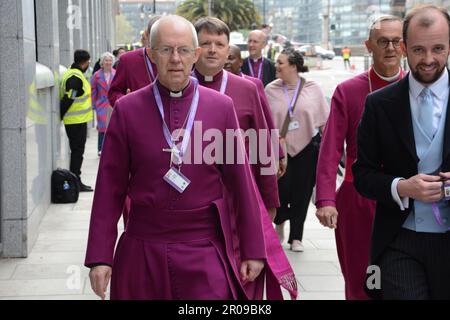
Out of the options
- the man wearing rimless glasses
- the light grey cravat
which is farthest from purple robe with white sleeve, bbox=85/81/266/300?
the light grey cravat

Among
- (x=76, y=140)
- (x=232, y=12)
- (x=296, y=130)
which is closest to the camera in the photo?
(x=296, y=130)

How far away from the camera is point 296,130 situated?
27.5 ft

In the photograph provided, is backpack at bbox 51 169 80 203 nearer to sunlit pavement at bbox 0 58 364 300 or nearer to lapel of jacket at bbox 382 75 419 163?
sunlit pavement at bbox 0 58 364 300

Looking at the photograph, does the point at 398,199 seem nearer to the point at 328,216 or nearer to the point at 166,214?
the point at 166,214

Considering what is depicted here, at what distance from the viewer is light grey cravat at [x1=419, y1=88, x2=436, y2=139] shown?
3.72 metres

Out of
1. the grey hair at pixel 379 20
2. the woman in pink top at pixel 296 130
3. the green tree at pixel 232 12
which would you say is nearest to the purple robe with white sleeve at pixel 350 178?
the grey hair at pixel 379 20

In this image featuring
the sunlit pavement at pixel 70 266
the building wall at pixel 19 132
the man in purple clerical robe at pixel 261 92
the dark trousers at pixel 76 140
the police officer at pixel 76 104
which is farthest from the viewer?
the dark trousers at pixel 76 140

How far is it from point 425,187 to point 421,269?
39 cm

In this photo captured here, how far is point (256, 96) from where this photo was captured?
17.6 ft

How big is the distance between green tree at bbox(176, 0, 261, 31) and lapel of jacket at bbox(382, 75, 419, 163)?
56747mm

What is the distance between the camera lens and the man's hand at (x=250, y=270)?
3762 mm

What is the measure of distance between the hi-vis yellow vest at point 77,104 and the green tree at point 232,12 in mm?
48955

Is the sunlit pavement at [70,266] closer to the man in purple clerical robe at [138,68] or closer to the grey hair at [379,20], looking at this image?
the man in purple clerical robe at [138,68]

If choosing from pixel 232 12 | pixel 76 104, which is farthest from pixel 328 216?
pixel 232 12
